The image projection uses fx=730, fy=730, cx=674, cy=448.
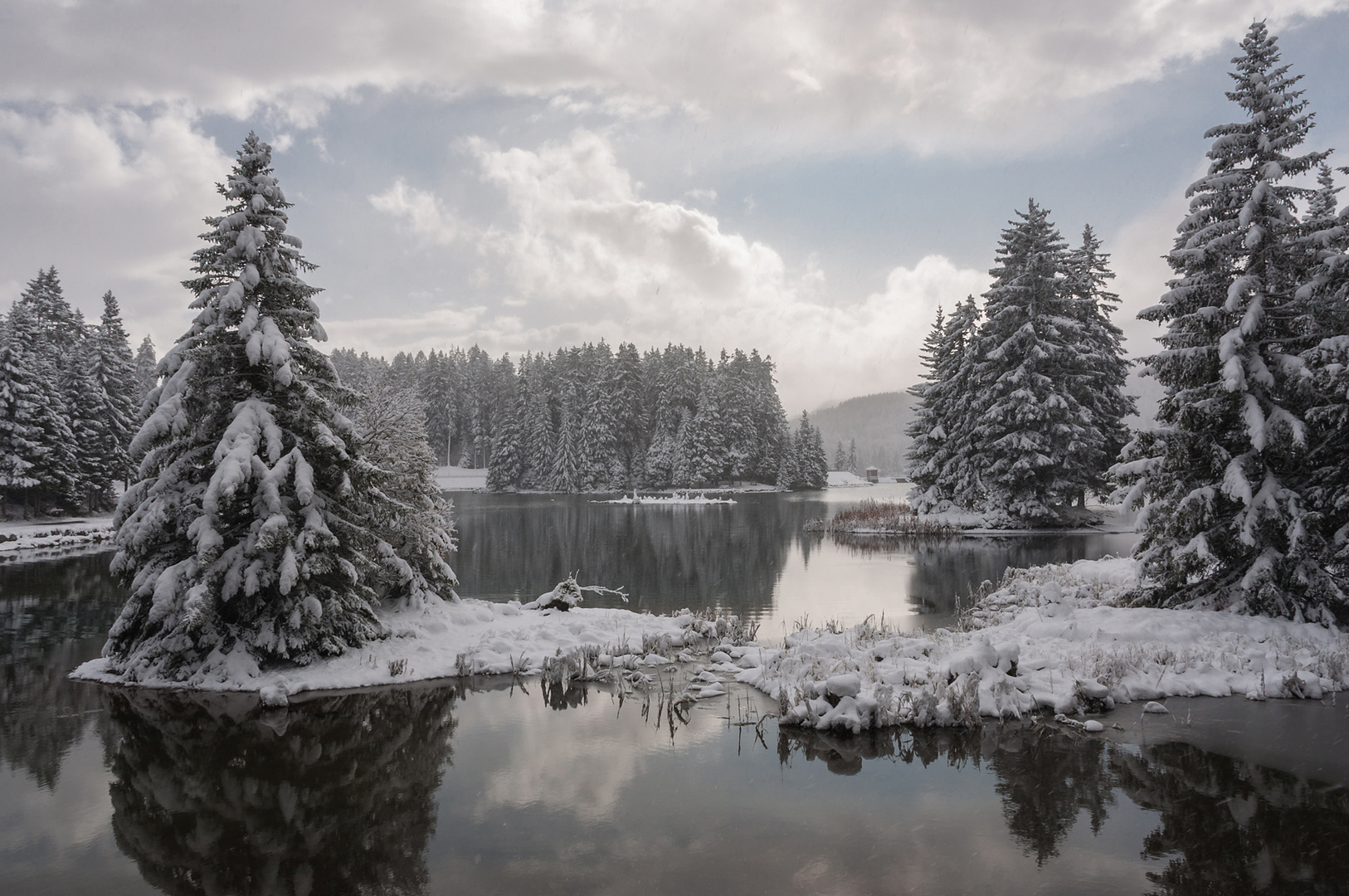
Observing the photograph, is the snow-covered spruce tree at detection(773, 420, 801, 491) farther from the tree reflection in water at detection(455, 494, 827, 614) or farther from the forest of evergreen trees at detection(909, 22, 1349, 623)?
the forest of evergreen trees at detection(909, 22, 1349, 623)

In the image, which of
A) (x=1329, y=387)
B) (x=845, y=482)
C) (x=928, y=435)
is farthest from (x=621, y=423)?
(x=1329, y=387)

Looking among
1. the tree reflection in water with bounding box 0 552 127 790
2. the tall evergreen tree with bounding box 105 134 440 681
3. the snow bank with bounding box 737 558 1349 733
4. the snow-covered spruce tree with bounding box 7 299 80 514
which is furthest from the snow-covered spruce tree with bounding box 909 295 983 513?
the snow-covered spruce tree with bounding box 7 299 80 514

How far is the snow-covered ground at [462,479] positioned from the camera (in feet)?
295

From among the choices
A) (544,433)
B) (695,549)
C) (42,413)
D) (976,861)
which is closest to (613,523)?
(695,549)

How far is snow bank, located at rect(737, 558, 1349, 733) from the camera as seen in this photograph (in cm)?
973

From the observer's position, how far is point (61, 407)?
41.3m

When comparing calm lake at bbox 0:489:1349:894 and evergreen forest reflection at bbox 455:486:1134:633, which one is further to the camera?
evergreen forest reflection at bbox 455:486:1134:633

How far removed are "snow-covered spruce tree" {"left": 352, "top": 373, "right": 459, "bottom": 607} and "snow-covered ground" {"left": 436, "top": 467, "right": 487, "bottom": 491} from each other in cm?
7397

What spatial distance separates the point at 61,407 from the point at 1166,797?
2065 inches

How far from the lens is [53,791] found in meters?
7.77

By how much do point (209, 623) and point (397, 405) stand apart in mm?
6692

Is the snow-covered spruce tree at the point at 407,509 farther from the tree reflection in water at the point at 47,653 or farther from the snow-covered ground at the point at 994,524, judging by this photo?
the snow-covered ground at the point at 994,524

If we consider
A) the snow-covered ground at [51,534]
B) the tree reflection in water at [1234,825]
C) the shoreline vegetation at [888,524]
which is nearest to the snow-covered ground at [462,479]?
the snow-covered ground at [51,534]

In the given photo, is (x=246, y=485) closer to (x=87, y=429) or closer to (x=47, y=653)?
(x=47, y=653)
